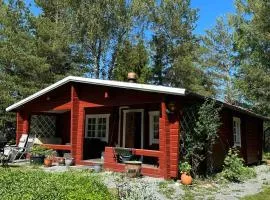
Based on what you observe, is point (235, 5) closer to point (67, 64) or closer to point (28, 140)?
point (67, 64)

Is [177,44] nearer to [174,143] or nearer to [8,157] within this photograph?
[8,157]

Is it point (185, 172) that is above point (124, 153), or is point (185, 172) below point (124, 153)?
below

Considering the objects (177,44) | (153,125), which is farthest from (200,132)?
(177,44)

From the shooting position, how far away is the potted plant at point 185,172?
10.1 meters

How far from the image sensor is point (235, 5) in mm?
→ 28984

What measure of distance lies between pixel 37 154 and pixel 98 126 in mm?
3085

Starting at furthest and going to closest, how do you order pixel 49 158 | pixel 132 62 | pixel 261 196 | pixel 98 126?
1. pixel 132 62
2. pixel 98 126
3. pixel 49 158
4. pixel 261 196

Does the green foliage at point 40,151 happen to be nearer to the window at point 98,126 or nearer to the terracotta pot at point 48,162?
the terracotta pot at point 48,162

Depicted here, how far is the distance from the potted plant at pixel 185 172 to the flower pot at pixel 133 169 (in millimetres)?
1187

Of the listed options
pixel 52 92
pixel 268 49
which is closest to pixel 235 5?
pixel 268 49

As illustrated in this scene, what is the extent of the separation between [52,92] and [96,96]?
2752mm

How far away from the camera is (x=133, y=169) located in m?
10.9

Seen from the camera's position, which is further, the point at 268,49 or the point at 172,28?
the point at 172,28

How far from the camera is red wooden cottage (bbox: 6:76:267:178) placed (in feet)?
36.0
